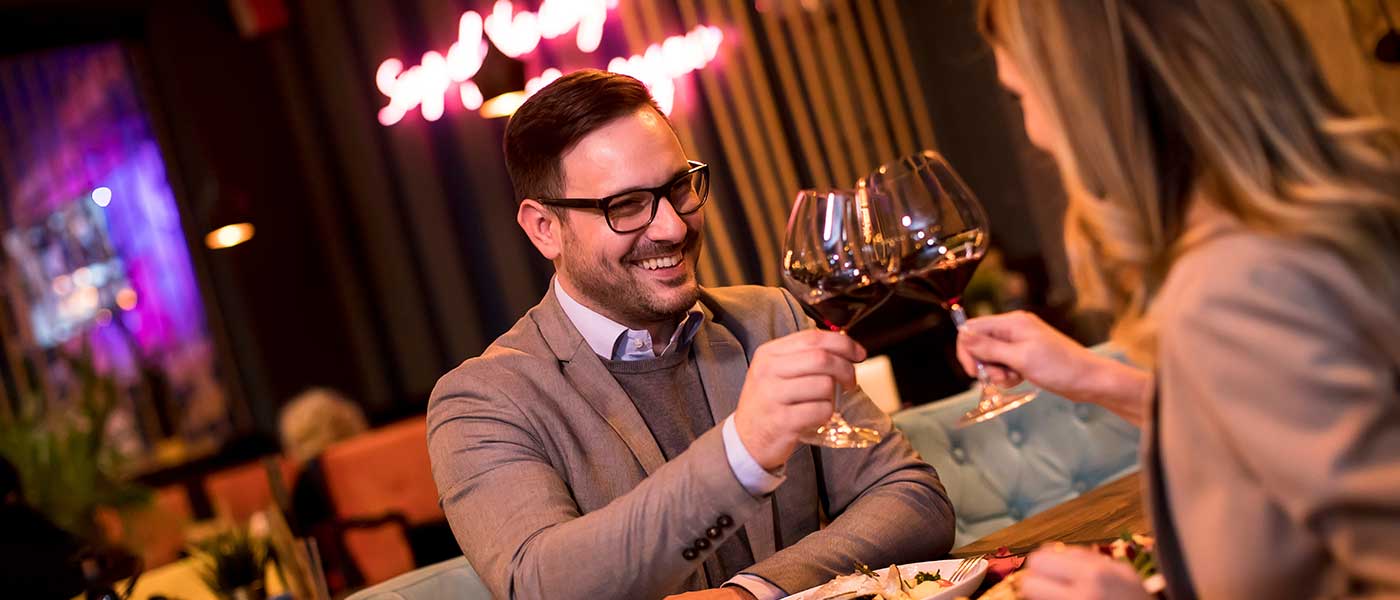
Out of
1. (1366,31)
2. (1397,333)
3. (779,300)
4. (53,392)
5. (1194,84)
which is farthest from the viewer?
(53,392)

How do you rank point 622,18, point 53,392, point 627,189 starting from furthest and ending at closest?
point 53,392, point 622,18, point 627,189

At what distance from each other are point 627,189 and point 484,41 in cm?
594

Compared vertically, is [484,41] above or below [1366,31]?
above

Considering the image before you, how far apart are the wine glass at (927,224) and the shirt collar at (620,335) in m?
0.65

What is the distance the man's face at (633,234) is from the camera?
1.87m

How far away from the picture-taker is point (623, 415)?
6.12 ft

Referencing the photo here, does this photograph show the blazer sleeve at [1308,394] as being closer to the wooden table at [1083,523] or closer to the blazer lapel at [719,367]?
the wooden table at [1083,523]

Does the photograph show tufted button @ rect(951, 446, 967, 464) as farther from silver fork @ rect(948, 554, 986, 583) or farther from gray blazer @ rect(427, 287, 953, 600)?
silver fork @ rect(948, 554, 986, 583)

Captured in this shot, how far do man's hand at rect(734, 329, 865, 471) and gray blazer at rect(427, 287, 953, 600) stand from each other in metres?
0.09

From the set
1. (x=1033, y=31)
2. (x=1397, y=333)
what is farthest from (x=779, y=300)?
(x=1397, y=333)

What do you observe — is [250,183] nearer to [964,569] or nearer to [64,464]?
[64,464]

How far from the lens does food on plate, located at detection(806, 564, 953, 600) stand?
1.33m

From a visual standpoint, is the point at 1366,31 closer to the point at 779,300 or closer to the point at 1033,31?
the point at 779,300

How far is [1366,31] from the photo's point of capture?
3.25 metres
